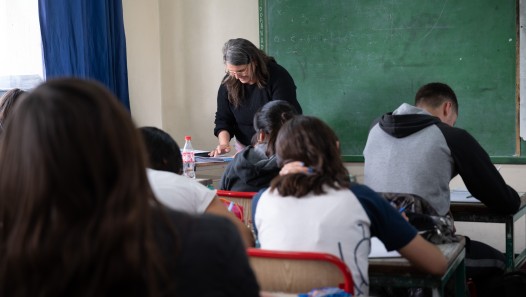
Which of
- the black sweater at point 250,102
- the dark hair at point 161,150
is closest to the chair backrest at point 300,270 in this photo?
the dark hair at point 161,150

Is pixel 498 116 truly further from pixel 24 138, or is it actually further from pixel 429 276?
pixel 24 138

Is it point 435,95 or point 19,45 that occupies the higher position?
point 19,45

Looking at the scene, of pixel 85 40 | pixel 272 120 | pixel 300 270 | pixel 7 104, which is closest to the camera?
pixel 300 270

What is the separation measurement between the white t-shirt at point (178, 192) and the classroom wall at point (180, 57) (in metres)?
3.43

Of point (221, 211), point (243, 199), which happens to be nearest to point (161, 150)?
point (221, 211)

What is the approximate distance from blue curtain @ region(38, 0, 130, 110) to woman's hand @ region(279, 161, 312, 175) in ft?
10.1

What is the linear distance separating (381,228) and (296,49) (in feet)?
10.9

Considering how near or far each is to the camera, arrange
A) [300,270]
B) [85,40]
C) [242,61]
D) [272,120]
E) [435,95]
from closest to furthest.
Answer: [300,270] → [272,120] → [435,95] → [242,61] → [85,40]

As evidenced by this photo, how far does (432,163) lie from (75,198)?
216 cm

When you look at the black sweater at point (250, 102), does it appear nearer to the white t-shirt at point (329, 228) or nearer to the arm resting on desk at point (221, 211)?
the arm resting on desk at point (221, 211)

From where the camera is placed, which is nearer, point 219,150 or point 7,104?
point 7,104

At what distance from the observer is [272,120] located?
10.3ft

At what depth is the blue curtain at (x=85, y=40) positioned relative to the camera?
4.70 metres

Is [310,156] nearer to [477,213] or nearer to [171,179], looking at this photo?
[171,179]
